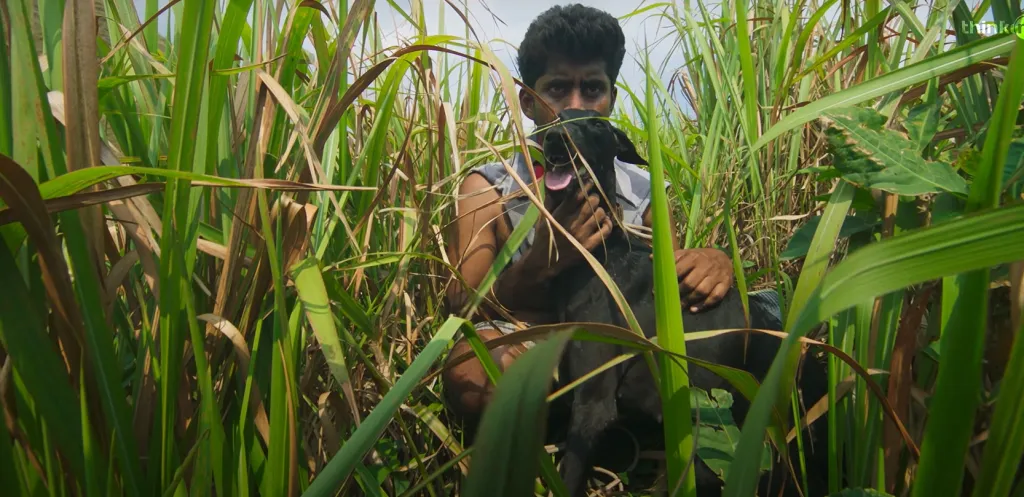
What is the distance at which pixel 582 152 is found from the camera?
1001mm

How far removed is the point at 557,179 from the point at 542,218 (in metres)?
0.09

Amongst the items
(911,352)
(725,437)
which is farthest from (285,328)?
(911,352)

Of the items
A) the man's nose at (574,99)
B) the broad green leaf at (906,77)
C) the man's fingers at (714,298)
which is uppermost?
the man's nose at (574,99)

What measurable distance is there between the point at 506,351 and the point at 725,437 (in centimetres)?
50

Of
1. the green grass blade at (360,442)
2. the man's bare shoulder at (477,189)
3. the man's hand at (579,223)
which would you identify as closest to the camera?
the green grass blade at (360,442)

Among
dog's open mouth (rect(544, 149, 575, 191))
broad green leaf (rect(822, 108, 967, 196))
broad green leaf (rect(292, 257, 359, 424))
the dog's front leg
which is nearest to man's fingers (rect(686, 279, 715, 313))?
the dog's front leg

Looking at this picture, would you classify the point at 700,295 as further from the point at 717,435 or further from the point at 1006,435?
the point at 1006,435

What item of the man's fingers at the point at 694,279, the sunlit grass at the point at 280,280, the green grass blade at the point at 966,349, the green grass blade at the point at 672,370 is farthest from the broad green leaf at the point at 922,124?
the man's fingers at the point at 694,279

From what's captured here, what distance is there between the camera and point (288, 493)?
546 mm

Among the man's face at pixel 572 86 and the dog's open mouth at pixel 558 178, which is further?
the man's face at pixel 572 86

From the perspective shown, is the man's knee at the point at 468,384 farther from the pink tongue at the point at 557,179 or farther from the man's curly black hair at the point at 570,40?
the man's curly black hair at the point at 570,40

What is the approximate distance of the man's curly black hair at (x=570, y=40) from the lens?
1.51m

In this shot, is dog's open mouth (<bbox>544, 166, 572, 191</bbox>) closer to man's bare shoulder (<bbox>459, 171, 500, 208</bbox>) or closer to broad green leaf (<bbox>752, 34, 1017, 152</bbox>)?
man's bare shoulder (<bbox>459, 171, 500, 208</bbox>)

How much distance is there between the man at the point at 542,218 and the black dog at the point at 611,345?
41mm
